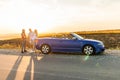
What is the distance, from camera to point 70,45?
68.9 feet

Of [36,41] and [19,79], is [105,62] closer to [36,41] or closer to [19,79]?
[19,79]

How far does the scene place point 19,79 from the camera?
483 inches

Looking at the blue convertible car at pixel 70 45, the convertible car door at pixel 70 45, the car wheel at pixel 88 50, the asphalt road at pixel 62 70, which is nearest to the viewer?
the asphalt road at pixel 62 70

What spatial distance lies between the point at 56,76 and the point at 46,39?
9.43 metres

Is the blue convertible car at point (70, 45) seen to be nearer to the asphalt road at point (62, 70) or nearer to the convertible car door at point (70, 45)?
the convertible car door at point (70, 45)

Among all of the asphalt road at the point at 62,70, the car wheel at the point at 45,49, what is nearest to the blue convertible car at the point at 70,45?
the car wheel at the point at 45,49

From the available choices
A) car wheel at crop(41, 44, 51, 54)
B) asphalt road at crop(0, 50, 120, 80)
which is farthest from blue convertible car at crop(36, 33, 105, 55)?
asphalt road at crop(0, 50, 120, 80)

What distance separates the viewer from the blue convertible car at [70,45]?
20.6m

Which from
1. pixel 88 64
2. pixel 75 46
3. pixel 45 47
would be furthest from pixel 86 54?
pixel 88 64

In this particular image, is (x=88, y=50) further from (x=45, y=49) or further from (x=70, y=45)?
(x=45, y=49)

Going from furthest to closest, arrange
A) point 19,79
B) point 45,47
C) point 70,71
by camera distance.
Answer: point 45,47 < point 70,71 < point 19,79

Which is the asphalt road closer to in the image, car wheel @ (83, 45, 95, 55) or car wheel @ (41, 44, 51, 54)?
car wheel @ (83, 45, 95, 55)

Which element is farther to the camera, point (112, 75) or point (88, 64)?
point (88, 64)

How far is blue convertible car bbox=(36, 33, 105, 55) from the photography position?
20.6 meters
